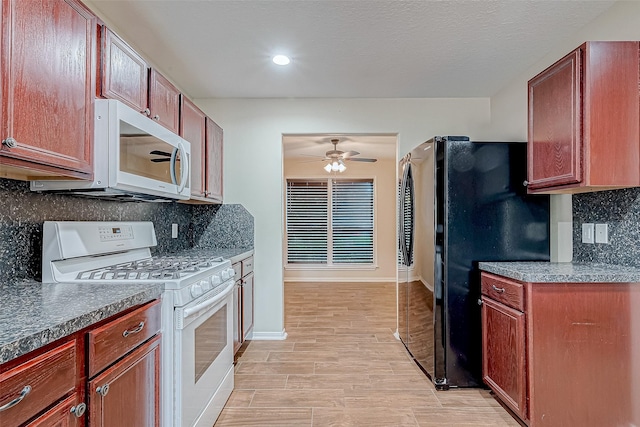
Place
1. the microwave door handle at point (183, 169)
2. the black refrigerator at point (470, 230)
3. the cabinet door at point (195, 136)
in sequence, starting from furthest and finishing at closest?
the cabinet door at point (195, 136)
the black refrigerator at point (470, 230)
the microwave door handle at point (183, 169)

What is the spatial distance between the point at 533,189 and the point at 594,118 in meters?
0.56

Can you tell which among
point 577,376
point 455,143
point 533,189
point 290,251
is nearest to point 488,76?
point 455,143

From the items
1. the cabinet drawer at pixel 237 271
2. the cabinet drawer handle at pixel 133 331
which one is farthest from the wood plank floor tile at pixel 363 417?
the cabinet drawer handle at pixel 133 331

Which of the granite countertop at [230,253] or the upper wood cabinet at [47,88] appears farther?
the granite countertop at [230,253]

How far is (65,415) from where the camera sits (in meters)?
0.99

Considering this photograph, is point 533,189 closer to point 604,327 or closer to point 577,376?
point 604,327

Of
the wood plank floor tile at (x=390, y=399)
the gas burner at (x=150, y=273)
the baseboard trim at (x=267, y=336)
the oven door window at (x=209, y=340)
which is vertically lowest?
the wood plank floor tile at (x=390, y=399)

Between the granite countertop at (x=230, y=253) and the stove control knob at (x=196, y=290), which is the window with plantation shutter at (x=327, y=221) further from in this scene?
the stove control knob at (x=196, y=290)

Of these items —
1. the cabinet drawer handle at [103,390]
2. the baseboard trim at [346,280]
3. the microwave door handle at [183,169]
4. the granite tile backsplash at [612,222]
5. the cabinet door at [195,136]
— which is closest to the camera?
the cabinet drawer handle at [103,390]

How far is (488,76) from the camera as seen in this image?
119 inches

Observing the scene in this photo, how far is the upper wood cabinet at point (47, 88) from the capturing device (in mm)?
1153

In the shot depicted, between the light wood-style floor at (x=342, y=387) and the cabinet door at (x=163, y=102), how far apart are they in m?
1.85

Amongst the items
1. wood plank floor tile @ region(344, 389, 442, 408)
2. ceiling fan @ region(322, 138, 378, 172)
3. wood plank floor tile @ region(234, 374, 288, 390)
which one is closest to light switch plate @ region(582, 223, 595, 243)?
wood plank floor tile @ region(344, 389, 442, 408)

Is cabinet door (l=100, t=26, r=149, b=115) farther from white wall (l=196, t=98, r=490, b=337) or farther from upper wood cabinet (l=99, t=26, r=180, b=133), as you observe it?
white wall (l=196, t=98, r=490, b=337)
